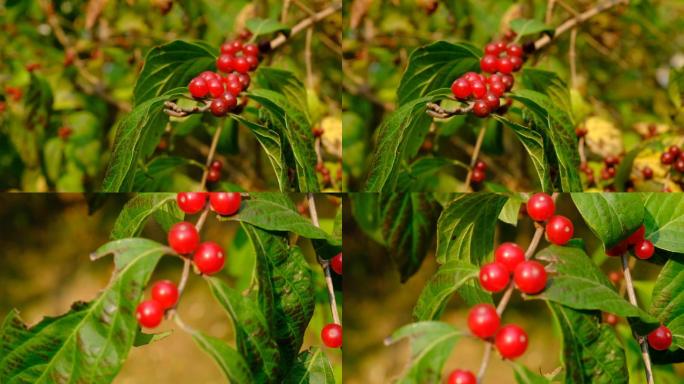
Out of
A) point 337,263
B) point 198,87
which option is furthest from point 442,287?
point 198,87

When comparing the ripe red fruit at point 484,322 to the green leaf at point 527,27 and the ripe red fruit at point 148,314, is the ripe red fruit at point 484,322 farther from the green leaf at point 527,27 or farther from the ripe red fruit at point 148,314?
the green leaf at point 527,27

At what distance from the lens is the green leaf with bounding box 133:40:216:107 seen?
1.18 metres

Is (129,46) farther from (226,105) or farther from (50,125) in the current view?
(226,105)

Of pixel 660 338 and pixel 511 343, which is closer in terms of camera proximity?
pixel 511 343

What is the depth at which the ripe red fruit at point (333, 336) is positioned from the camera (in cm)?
99

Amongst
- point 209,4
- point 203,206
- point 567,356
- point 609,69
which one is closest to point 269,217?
point 203,206

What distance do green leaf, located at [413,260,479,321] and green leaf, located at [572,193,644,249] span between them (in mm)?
171

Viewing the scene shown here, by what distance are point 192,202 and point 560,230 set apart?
1.64ft

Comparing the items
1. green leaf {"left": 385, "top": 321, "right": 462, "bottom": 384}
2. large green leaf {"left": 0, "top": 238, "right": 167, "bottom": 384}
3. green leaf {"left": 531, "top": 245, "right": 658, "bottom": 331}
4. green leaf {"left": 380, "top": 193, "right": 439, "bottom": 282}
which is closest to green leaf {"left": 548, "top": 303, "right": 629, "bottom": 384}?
green leaf {"left": 531, "top": 245, "right": 658, "bottom": 331}

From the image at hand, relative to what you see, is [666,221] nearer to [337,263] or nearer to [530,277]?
[530,277]

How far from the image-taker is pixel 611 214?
2.81 feet

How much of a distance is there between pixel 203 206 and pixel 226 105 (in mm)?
293

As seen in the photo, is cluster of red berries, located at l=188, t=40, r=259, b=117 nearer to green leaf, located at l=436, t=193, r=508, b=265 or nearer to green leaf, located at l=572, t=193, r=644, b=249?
green leaf, located at l=436, t=193, r=508, b=265

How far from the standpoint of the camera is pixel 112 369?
79cm
